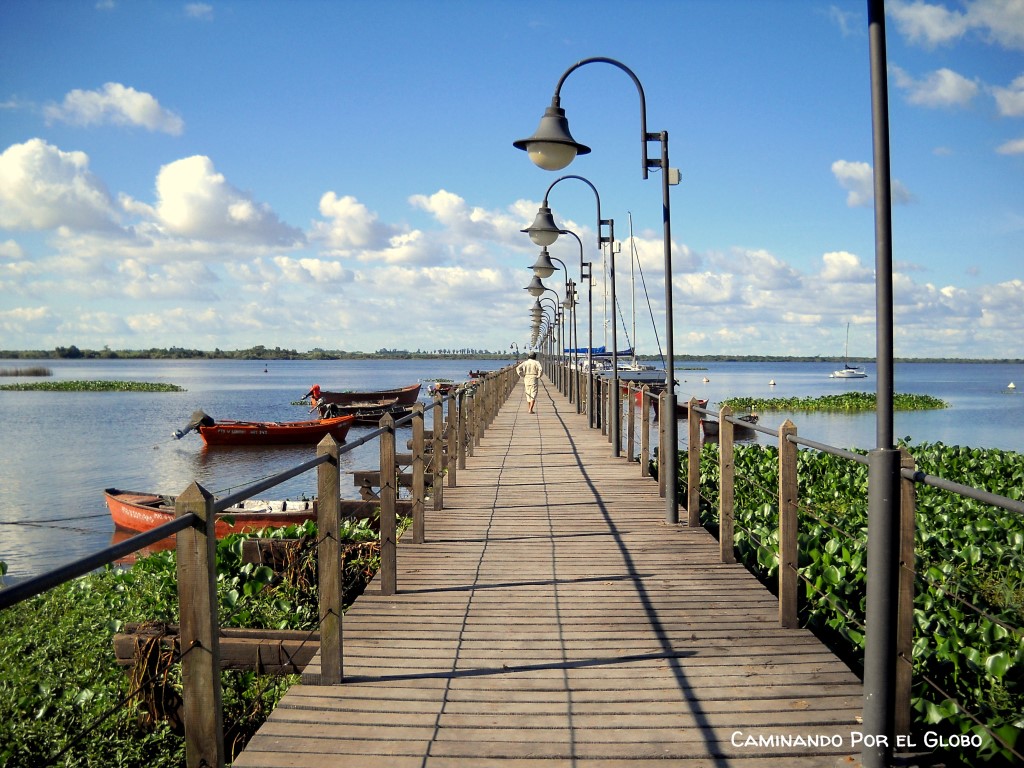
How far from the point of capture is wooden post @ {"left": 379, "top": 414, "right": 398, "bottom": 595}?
602cm

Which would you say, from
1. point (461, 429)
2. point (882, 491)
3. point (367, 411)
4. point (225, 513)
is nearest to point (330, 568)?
point (882, 491)

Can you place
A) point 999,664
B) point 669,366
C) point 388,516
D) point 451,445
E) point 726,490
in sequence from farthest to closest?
point 451,445
point 669,366
point 726,490
point 388,516
point 999,664

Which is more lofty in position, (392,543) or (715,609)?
(392,543)

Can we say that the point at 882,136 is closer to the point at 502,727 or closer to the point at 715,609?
the point at 502,727

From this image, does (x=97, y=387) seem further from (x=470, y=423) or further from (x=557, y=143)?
(x=557, y=143)

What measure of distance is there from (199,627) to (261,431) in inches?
1401

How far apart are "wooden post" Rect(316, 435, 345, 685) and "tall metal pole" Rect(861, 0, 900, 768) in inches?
98.1

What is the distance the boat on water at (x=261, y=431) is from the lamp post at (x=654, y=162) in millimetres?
28443

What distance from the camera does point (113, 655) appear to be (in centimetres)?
693

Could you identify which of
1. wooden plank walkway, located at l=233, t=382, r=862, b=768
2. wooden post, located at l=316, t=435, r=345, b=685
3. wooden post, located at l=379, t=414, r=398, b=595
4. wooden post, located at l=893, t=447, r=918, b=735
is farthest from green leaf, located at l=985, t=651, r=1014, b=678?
wooden post, located at l=379, t=414, r=398, b=595

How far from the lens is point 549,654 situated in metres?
4.80

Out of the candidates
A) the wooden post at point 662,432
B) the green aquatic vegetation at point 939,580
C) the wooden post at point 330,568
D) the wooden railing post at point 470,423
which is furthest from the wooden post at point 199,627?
the wooden railing post at point 470,423

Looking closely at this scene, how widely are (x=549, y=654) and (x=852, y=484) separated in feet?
31.6

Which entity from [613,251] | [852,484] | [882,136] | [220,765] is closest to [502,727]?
[220,765]
